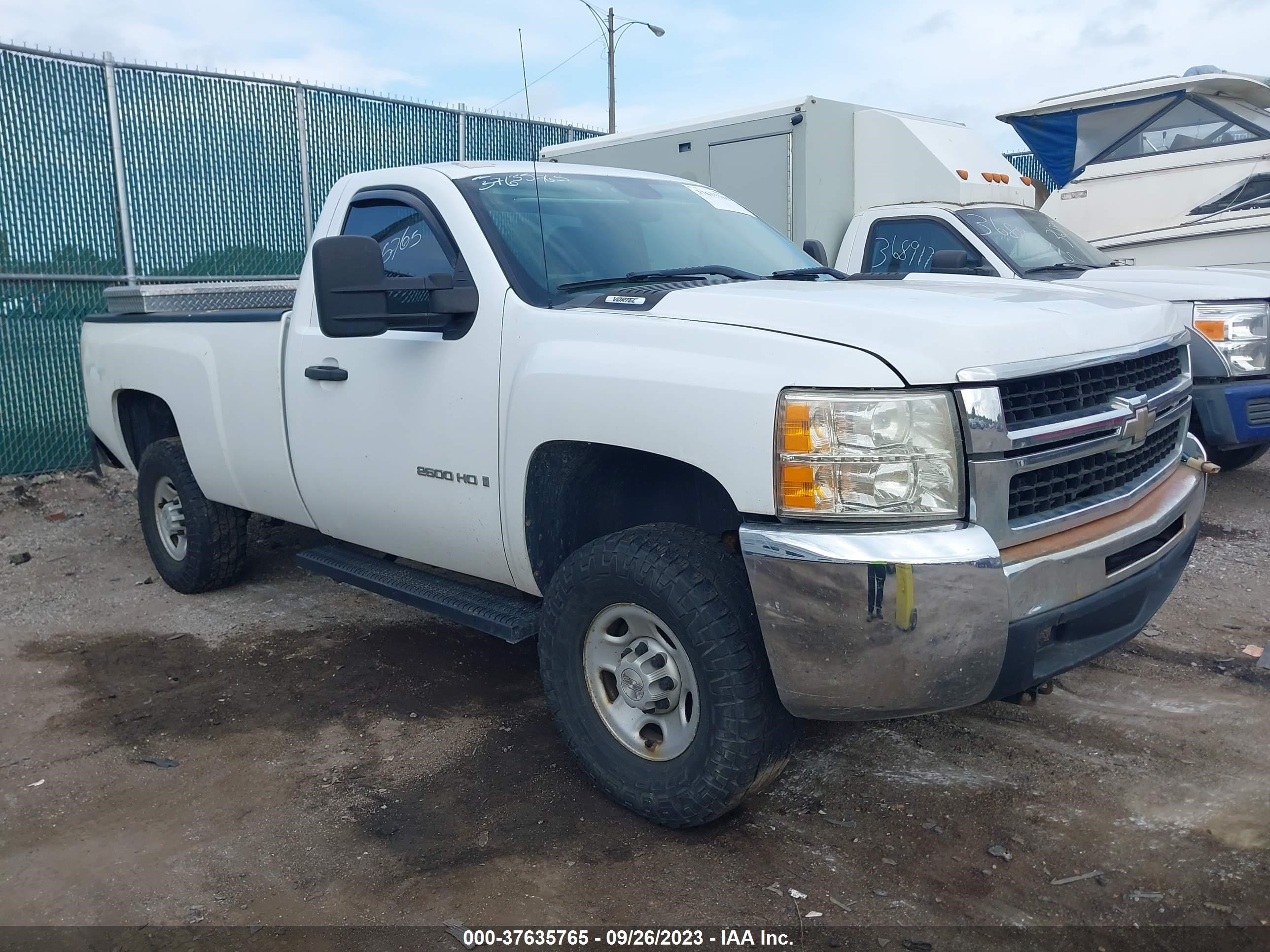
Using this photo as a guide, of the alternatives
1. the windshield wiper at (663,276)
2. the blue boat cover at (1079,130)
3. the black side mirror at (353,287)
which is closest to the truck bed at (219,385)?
the black side mirror at (353,287)

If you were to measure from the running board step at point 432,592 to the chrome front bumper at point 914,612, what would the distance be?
1.09 m

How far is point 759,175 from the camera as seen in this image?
868cm

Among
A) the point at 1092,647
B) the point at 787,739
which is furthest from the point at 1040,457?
the point at 787,739

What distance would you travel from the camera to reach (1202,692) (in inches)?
156

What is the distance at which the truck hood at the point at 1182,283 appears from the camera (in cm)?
609

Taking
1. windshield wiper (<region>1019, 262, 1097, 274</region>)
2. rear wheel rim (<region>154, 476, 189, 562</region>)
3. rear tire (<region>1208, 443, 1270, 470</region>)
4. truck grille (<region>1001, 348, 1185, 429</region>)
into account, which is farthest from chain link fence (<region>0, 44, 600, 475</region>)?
rear tire (<region>1208, 443, 1270, 470</region>)

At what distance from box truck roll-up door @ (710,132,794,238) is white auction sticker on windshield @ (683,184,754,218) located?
3699 mm

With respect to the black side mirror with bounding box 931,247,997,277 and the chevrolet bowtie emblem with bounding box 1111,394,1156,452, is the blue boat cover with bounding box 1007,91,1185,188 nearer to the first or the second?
the black side mirror with bounding box 931,247,997,277

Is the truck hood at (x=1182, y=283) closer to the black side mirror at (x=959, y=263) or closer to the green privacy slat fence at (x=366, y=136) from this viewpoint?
the black side mirror at (x=959, y=263)

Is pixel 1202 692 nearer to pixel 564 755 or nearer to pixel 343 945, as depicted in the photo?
pixel 564 755

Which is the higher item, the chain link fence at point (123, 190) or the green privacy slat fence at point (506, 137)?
the green privacy slat fence at point (506, 137)

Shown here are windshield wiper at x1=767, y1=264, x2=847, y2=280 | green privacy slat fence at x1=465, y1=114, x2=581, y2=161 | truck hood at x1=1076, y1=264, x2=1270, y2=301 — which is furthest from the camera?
green privacy slat fence at x1=465, y1=114, x2=581, y2=161

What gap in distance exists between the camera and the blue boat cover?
972 centimetres

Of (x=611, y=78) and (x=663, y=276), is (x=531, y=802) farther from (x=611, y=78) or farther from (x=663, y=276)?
(x=611, y=78)
